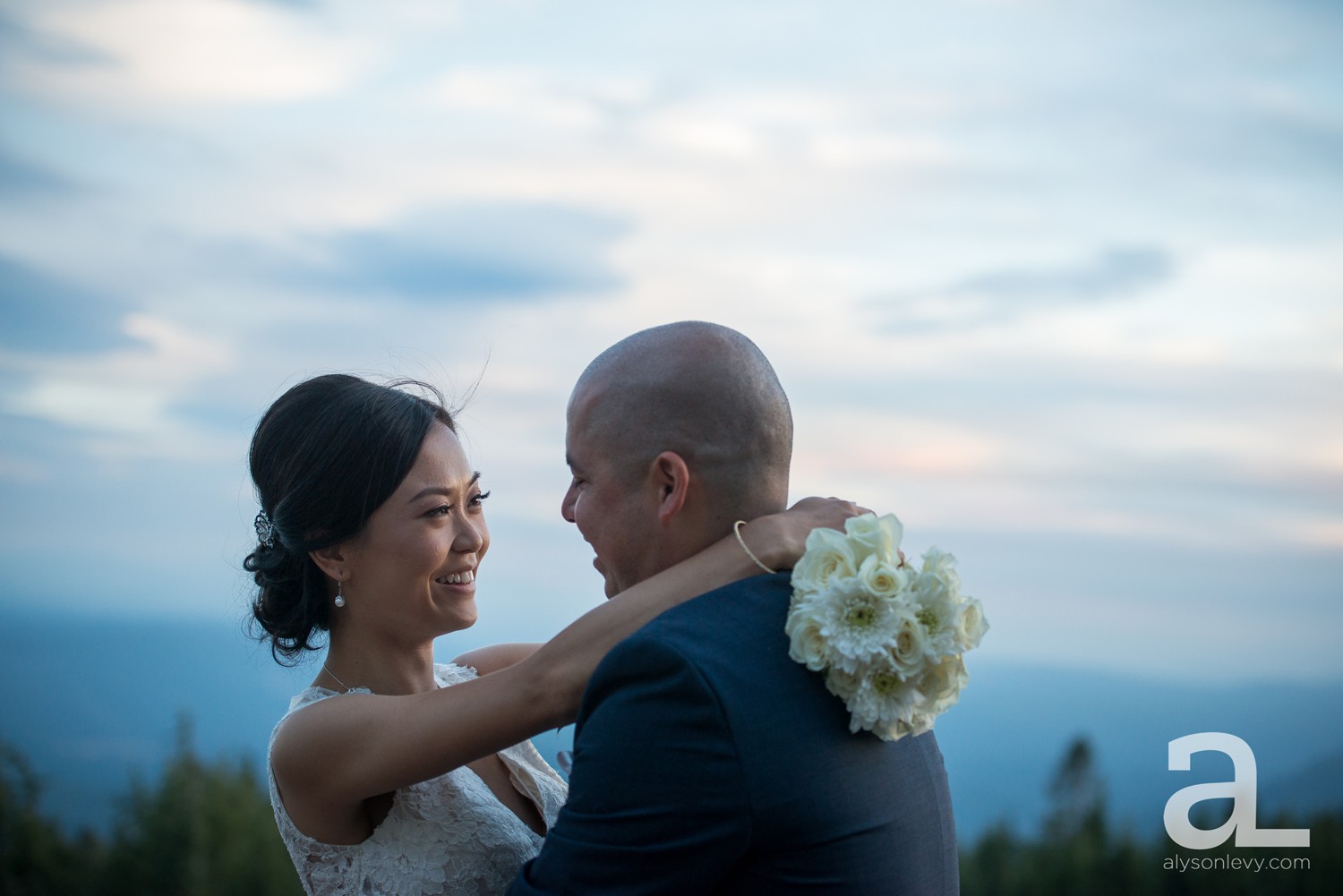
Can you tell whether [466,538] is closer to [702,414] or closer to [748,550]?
[702,414]

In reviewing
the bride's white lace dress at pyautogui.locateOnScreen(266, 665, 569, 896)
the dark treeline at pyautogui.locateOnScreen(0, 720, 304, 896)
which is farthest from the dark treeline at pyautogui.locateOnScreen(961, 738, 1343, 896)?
the bride's white lace dress at pyautogui.locateOnScreen(266, 665, 569, 896)

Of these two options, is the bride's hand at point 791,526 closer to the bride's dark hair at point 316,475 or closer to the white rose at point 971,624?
the white rose at point 971,624

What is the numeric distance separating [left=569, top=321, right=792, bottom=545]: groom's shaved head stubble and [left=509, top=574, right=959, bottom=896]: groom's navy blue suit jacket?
0.44 metres

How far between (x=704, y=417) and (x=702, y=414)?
0.04ft

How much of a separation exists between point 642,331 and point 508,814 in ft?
6.22

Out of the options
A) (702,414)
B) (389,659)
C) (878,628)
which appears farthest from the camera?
(389,659)

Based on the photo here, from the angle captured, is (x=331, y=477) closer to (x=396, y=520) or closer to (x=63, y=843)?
(x=396, y=520)

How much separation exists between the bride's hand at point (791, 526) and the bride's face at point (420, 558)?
1474mm

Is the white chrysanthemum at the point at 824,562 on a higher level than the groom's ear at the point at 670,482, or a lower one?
lower

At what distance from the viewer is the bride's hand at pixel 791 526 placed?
3.22 m

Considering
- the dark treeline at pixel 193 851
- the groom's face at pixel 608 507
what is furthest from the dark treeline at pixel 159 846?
the groom's face at pixel 608 507

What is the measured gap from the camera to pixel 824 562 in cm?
296

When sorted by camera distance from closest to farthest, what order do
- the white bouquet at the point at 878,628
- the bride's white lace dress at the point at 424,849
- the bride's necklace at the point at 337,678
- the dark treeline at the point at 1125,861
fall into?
the white bouquet at the point at 878,628, the bride's white lace dress at the point at 424,849, the bride's necklace at the point at 337,678, the dark treeline at the point at 1125,861

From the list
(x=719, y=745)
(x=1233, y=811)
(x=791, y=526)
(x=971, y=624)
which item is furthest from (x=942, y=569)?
(x=1233, y=811)
